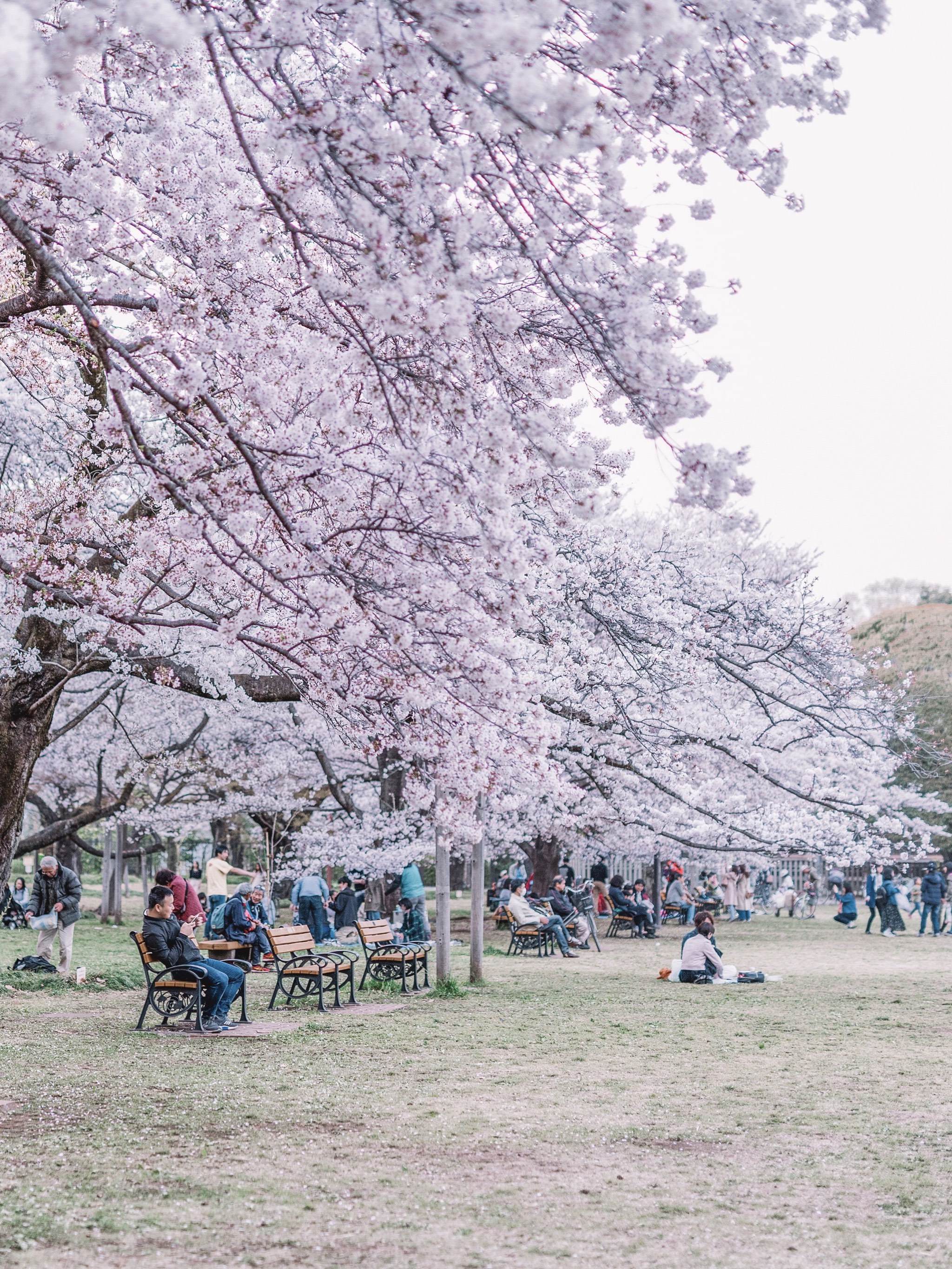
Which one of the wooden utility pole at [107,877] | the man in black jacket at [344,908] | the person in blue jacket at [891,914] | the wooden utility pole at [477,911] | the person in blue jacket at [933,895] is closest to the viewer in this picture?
the wooden utility pole at [477,911]

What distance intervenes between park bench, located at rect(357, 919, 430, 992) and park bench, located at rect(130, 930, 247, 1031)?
276cm

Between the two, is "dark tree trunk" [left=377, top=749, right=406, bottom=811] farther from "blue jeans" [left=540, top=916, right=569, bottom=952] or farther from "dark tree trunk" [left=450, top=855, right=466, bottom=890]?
"dark tree trunk" [left=450, top=855, right=466, bottom=890]

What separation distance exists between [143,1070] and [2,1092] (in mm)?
1082

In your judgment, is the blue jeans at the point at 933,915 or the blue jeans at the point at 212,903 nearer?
the blue jeans at the point at 212,903

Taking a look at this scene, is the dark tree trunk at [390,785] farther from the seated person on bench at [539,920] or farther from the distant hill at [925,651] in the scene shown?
the distant hill at [925,651]

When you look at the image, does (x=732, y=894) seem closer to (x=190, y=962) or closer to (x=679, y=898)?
(x=679, y=898)

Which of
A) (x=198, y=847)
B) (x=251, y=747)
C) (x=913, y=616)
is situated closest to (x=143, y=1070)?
(x=251, y=747)

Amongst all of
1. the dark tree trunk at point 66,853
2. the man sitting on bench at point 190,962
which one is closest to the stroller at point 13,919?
the dark tree trunk at point 66,853

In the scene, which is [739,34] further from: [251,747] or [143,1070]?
[251,747]

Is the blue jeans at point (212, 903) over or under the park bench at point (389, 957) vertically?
over

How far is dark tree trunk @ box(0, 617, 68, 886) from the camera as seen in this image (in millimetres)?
10328

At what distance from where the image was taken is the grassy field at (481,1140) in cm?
465

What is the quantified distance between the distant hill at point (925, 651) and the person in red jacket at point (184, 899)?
1058 inches

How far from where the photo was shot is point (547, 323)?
5902 mm
